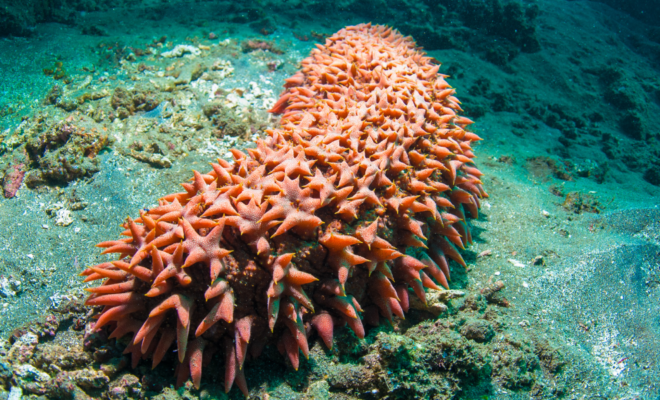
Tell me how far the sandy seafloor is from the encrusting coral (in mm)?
556

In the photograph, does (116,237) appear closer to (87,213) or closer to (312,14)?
(87,213)

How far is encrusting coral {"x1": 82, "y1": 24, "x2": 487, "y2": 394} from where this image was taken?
2035 millimetres

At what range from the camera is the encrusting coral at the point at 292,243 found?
6.68ft

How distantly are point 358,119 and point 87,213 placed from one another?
2.94 m

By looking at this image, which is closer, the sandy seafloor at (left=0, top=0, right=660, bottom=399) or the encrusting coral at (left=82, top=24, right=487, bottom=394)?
the encrusting coral at (left=82, top=24, right=487, bottom=394)

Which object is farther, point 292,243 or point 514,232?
point 514,232

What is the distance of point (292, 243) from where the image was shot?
7.25 ft

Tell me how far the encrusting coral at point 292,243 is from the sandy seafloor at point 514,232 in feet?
1.82

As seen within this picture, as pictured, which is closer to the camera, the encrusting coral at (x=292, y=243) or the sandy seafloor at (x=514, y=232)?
the encrusting coral at (x=292, y=243)

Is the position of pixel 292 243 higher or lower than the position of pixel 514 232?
higher

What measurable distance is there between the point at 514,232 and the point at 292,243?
9.45 feet

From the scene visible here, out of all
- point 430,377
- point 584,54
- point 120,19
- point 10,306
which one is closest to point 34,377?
point 10,306

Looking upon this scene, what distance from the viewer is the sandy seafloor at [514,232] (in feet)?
8.94

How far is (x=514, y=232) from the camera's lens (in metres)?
3.84
